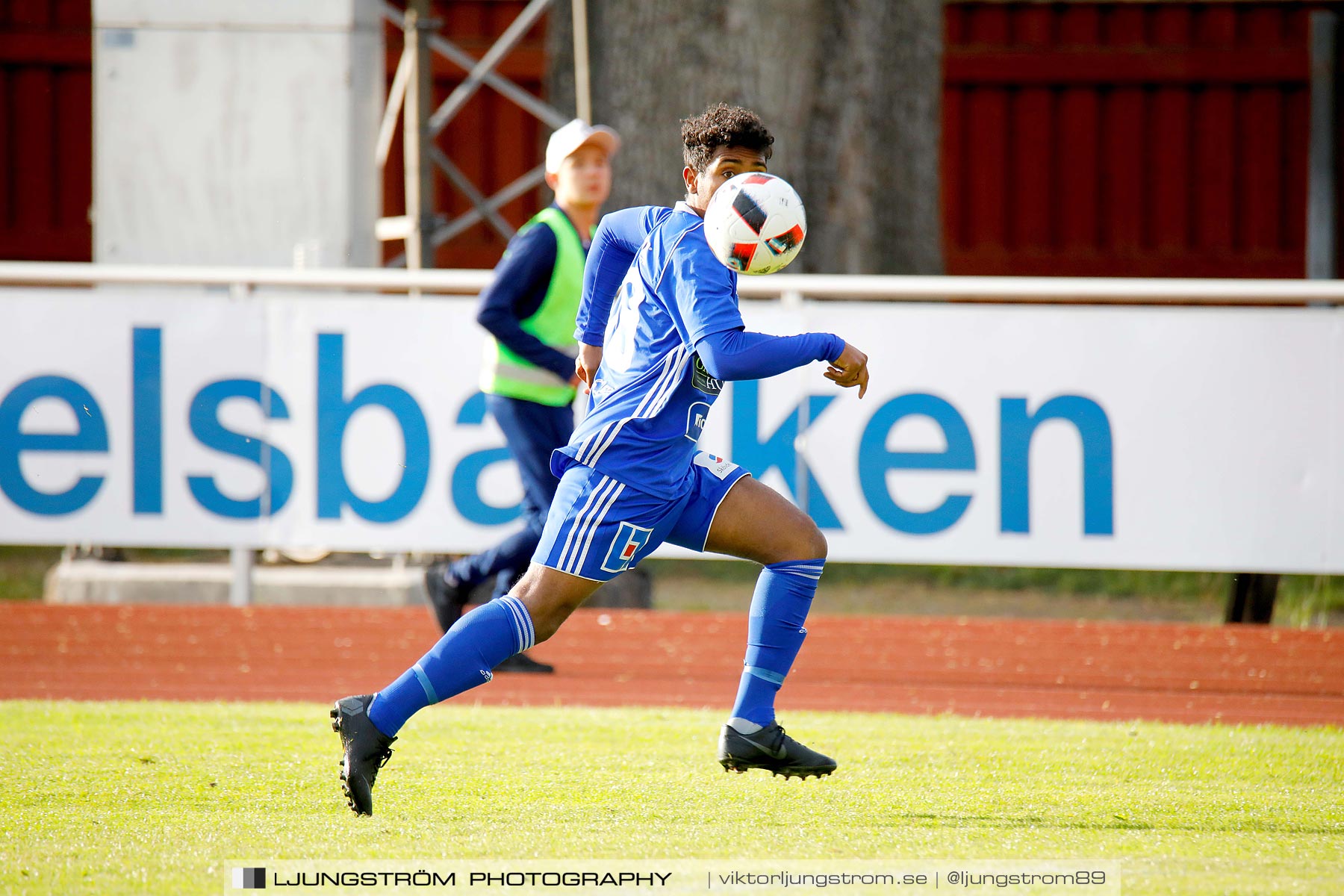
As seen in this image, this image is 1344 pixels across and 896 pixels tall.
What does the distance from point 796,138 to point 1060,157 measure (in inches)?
345

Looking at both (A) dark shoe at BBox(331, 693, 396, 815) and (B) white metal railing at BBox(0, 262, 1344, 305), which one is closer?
(A) dark shoe at BBox(331, 693, 396, 815)

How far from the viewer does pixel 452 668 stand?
421cm

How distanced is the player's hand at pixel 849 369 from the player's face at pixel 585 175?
2655mm

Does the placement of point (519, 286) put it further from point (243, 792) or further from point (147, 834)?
point (147, 834)

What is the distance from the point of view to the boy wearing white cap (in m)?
6.48

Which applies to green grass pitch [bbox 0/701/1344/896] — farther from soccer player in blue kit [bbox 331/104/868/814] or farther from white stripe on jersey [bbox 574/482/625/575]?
white stripe on jersey [bbox 574/482/625/575]

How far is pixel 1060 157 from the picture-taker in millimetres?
18859

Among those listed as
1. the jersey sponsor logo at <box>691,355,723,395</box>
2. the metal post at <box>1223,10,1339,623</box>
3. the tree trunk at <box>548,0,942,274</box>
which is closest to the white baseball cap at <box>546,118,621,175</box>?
the jersey sponsor logo at <box>691,355,723,395</box>

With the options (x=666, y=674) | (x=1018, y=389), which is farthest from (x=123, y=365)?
(x=1018, y=389)

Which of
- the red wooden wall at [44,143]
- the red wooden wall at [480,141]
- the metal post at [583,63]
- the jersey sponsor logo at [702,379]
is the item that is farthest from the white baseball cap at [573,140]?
the red wooden wall at [44,143]

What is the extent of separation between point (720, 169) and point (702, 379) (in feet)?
1.86

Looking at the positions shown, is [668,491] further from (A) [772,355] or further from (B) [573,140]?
(B) [573,140]

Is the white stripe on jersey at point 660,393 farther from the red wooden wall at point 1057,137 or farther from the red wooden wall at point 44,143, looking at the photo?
the red wooden wall at point 44,143

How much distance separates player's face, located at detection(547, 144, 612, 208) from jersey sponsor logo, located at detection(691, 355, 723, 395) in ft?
7.48
